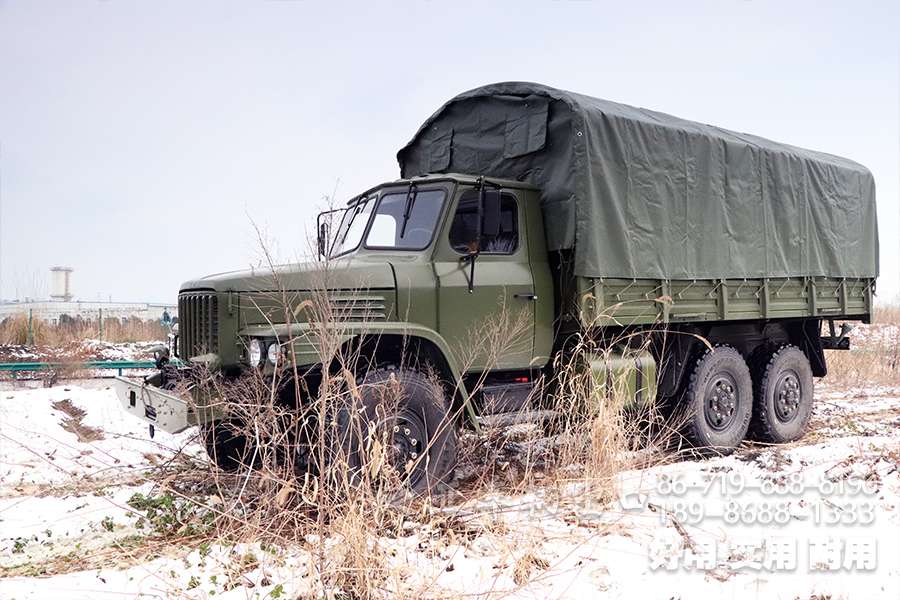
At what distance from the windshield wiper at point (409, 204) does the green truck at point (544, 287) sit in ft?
0.04

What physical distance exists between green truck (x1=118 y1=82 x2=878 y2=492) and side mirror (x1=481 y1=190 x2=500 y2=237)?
1cm

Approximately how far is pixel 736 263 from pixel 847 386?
7.98m

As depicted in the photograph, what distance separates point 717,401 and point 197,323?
5441 millimetres

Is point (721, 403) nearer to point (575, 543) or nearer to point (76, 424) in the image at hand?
point (575, 543)

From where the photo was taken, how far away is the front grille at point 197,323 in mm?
5281

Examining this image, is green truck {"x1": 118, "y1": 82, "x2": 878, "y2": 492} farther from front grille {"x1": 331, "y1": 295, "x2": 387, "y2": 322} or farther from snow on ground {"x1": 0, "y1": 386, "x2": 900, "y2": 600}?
snow on ground {"x1": 0, "y1": 386, "x2": 900, "y2": 600}

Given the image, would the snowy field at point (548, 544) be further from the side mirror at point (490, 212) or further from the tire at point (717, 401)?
the side mirror at point (490, 212)

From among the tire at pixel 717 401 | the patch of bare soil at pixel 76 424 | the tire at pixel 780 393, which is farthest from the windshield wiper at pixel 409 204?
the tire at pixel 780 393

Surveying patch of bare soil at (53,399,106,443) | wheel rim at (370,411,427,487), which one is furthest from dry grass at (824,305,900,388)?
patch of bare soil at (53,399,106,443)

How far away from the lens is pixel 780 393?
336 inches

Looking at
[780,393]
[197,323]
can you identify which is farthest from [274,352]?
[780,393]

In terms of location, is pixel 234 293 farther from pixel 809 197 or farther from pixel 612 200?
pixel 809 197

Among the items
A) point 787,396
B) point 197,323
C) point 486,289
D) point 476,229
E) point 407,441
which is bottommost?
point 787,396

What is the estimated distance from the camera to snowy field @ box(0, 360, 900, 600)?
383 cm
